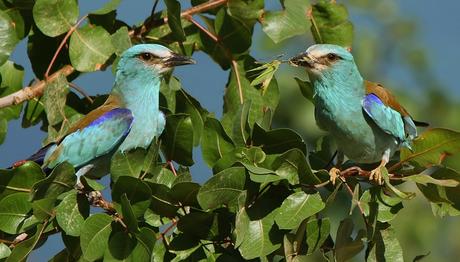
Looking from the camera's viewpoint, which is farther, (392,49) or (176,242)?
(392,49)

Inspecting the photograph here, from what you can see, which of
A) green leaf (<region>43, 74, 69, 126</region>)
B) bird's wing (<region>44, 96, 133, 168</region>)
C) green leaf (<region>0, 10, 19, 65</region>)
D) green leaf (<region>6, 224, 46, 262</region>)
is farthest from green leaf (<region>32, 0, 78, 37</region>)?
green leaf (<region>6, 224, 46, 262</region>)

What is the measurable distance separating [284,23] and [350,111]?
57 cm

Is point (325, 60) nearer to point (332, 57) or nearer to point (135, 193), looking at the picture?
point (332, 57)

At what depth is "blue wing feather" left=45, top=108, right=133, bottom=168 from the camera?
15.4 feet

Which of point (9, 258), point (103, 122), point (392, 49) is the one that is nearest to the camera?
point (9, 258)

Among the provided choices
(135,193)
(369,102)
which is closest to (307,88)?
(369,102)

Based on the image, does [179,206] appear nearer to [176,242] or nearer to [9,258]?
[176,242]

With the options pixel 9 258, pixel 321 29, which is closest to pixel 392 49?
pixel 321 29

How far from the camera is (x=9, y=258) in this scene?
373cm

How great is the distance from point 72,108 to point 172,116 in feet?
2.38

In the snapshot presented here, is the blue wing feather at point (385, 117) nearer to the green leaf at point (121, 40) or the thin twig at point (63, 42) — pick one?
the green leaf at point (121, 40)

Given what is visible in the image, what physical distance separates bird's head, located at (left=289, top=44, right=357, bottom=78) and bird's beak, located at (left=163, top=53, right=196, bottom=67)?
549 millimetres

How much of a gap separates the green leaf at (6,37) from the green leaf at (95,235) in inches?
51.5

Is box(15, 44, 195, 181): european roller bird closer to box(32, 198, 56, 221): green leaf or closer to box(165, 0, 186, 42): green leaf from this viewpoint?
box(165, 0, 186, 42): green leaf
